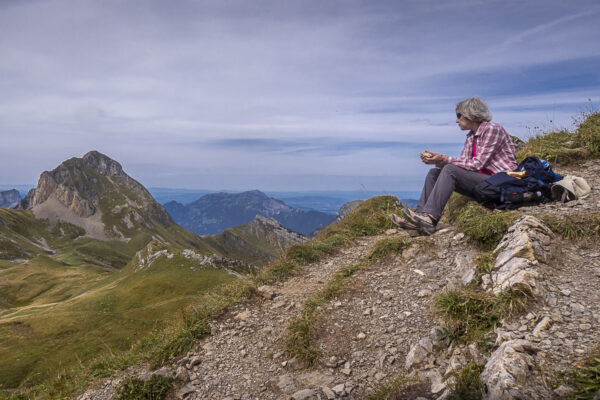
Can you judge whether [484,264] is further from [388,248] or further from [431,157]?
[431,157]

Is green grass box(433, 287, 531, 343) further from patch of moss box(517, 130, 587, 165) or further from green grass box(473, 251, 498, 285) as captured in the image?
patch of moss box(517, 130, 587, 165)

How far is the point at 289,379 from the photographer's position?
6.42m

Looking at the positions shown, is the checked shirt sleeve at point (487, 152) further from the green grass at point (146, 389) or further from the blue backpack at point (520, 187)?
the green grass at point (146, 389)

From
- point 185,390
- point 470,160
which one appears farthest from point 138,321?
point 470,160

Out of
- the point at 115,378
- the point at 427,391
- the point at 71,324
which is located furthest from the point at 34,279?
the point at 427,391

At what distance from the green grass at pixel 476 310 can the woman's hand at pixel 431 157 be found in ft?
13.5

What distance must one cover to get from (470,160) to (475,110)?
1.34 meters

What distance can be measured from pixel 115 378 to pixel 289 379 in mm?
4626

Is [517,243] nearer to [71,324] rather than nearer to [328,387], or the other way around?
[328,387]

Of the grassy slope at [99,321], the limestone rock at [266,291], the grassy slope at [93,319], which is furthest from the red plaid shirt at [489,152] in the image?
the grassy slope at [99,321]

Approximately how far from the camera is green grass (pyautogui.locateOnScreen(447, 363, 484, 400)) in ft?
14.4

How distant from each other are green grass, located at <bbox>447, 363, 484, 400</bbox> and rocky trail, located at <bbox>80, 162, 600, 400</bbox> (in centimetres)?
13

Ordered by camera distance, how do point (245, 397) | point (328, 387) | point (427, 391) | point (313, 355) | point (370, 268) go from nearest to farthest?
1. point (427, 391)
2. point (328, 387)
3. point (245, 397)
4. point (313, 355)
5. point (370, 268)

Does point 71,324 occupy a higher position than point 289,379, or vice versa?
point 289,379
